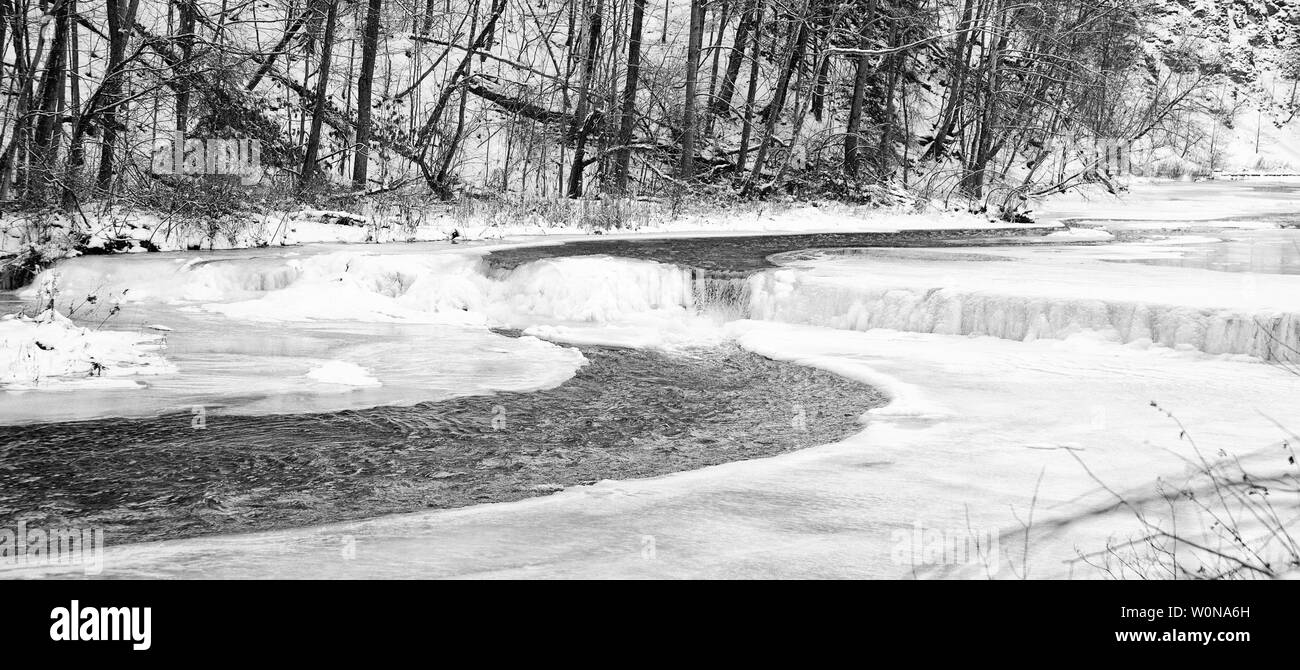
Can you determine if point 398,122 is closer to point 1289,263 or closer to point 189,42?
point 189,42

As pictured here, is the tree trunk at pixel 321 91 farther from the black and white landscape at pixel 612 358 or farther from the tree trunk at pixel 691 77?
the tree trunk at pixel 691 77


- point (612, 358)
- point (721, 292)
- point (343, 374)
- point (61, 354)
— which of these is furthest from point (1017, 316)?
point (61, 354)

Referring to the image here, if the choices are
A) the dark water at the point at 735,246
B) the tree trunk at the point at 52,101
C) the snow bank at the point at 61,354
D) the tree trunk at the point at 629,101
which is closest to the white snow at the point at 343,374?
the snow bank at the point at 61,354

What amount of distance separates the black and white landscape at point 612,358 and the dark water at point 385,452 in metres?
0.04

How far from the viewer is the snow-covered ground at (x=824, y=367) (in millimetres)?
4988

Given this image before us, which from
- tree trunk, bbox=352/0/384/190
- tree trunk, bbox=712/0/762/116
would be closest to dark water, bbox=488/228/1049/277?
tree trunk, bbox=352/0/384/190

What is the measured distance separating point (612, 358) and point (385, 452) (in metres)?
4.05

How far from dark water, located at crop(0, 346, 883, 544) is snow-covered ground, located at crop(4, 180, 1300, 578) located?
427mm

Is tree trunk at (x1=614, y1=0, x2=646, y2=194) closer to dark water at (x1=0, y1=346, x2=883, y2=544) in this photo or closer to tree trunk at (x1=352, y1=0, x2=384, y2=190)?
tree trunk at (x1=352, y1=0, x2=384, y2=190)

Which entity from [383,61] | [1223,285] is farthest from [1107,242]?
[383,61]

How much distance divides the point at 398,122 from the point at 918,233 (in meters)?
14.7

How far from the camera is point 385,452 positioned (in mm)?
7059

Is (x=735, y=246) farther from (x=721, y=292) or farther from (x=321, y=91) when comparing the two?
(x=321, y=91)
